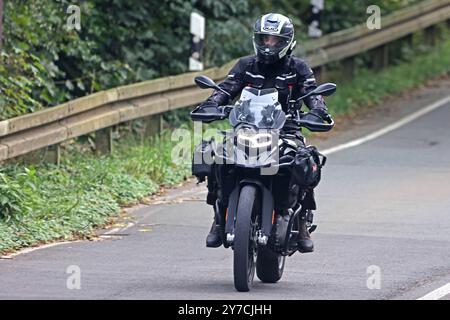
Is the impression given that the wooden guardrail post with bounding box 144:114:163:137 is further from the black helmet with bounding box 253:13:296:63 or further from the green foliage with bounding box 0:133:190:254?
the black helmet with bounding box 253:13:296:63

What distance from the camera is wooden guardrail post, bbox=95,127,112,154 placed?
1596 cm

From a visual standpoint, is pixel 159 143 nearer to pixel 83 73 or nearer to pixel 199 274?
pixel 83 73

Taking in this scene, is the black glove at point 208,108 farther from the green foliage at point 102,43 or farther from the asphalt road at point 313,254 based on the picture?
the green foliage at point 102,43

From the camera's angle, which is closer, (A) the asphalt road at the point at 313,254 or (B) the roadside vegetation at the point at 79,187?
(A) the asphalt road at the point at 313,254

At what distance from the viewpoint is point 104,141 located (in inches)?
630

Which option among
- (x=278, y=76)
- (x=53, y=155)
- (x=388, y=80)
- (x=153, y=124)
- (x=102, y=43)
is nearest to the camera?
(x=278, y=76)

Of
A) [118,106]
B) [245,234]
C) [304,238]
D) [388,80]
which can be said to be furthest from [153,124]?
[245,234]

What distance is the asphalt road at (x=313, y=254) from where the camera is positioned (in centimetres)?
949

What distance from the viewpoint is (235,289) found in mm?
9500

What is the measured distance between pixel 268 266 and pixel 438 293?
1.24 meters

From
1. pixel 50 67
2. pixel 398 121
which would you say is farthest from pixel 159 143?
pixel 398 121

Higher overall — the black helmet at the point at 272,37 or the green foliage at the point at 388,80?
the green foliage at the point at 388,80

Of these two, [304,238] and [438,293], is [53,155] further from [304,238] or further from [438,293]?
[438,293]

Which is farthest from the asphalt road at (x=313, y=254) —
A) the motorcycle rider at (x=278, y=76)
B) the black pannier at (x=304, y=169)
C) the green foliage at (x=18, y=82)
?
the green foliage at (x=18, y=82)
